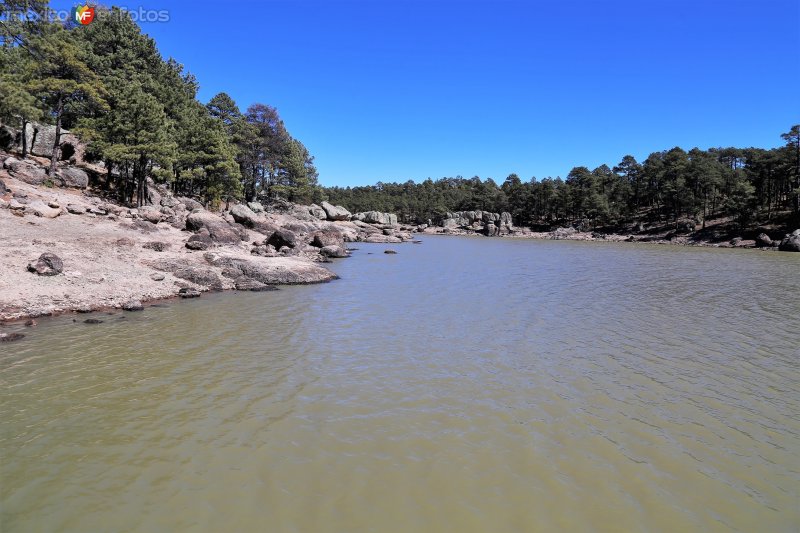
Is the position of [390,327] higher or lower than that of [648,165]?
lower

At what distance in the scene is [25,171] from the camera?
1437 inches

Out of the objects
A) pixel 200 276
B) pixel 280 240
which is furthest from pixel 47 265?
pixel 280 240

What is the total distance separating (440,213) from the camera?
15225 cm

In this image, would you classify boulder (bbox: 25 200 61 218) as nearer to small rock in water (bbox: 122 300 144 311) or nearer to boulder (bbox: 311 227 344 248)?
small rock in water (bbox: 122 300 144 311)

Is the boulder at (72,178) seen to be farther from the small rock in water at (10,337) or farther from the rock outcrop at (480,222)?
the rock outcrop at (480,222)

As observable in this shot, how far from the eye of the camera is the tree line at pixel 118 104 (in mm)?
37656

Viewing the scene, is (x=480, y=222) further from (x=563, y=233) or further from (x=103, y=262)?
(x=103, y=262)

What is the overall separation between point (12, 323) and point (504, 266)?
37.3 metres

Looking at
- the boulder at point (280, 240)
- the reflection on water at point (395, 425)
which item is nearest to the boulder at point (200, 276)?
the reflection on water at point (395, 425)

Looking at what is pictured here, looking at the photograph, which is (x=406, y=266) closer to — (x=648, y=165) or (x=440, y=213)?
(x=648, y=165)

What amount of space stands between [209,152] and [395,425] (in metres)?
56.4

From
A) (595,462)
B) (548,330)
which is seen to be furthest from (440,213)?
(595,462)

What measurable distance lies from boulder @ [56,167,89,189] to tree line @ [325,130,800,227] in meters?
102

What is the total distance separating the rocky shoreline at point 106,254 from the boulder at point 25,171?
0.23 feet
